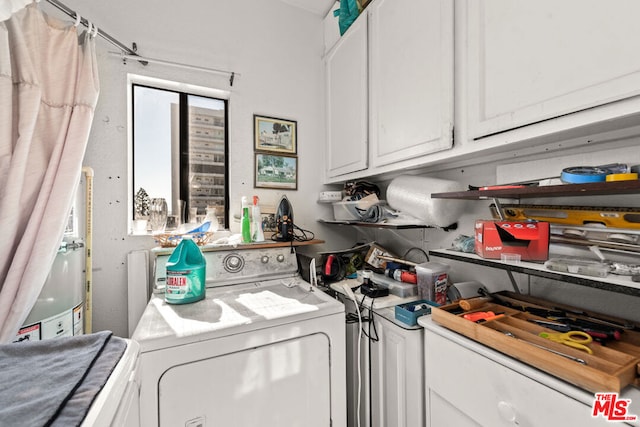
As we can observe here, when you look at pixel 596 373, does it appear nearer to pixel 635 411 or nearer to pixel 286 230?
pixel 635 411

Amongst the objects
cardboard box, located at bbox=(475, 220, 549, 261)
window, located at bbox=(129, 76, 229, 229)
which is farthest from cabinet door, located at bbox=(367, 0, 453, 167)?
window, located at bbox=(129, 76, 229, 229)

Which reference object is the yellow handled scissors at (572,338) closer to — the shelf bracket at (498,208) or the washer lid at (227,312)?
the shelf bracket at (498,208)

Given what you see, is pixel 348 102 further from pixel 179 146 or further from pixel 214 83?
pixel 179 146

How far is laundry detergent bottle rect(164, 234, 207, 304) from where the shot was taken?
1258 mm

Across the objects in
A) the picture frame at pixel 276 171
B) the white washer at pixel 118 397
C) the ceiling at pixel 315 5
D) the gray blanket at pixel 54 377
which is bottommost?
the white washer at pixel 118 397

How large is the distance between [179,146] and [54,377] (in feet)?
5.60

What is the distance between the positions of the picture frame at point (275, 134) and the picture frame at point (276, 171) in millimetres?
58

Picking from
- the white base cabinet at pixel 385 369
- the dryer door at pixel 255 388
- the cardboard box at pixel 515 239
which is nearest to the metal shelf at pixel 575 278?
the cardboard box at pixel 515 239

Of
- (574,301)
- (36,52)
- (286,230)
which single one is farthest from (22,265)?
(574,301)

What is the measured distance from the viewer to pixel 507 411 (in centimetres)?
77

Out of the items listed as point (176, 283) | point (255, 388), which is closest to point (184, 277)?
point (176, 283)

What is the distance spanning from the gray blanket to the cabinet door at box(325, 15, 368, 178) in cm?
158

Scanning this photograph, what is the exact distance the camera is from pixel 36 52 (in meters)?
1.21

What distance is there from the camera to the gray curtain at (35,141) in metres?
1.04
